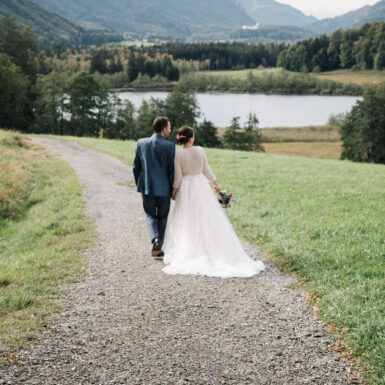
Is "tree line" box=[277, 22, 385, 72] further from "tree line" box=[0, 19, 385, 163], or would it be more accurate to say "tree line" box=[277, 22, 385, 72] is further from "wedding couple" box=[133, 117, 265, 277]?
"wedding couple" box=[133, 117, 265, 277]

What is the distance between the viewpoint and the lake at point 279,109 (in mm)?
83812

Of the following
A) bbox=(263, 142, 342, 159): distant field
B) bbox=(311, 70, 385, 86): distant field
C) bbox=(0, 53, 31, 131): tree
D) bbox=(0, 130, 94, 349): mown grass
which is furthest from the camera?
bbox=(311, 70, 385, 86): distant field

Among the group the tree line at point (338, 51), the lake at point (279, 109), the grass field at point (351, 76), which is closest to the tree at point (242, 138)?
the lake at point (279, 109)

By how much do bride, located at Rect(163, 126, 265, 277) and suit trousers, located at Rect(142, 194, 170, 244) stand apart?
13 centimetres

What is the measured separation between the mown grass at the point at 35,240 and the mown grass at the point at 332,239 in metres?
4.04

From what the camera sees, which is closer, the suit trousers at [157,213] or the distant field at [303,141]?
the suit trousers at [157,213]

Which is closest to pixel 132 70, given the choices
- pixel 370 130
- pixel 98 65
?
pixel 98 65

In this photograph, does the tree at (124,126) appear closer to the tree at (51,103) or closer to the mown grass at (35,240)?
A: the tree at (51,103)

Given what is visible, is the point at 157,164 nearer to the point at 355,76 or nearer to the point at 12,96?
the point at 12,96

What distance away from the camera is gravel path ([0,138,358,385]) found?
13.7 ft

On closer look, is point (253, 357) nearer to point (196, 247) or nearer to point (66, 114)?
point (196, 247)

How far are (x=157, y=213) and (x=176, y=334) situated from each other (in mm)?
3451

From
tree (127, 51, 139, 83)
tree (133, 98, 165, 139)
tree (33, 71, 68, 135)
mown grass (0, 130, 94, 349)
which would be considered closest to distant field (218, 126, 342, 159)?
tree (133, 98, 165, 139)

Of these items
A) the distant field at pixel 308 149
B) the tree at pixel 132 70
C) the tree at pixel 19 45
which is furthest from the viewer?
the tree at pixel 132 70
